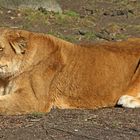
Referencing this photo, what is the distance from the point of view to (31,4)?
14.2 metres

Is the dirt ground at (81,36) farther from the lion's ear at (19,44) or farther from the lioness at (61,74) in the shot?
the lion's ear at (19,44)

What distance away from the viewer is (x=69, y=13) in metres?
14.1

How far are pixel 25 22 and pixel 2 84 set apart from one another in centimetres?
655

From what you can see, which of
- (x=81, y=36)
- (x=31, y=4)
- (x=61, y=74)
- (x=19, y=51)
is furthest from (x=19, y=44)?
(x=31, y=4)

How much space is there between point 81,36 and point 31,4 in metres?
2.86

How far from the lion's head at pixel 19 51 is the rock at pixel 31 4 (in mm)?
7645

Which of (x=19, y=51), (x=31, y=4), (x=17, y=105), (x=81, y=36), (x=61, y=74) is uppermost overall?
(x=19, y=51)

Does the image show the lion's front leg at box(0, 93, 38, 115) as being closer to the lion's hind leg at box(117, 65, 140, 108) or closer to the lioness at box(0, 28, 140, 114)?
the lioness at box(0, 28, 140, 114)

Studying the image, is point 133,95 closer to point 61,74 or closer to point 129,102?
point 129,102

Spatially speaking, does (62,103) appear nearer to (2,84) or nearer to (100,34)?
(2,84)

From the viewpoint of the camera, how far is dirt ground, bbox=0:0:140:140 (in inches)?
216

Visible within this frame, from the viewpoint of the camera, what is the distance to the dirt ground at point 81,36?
5.48 m

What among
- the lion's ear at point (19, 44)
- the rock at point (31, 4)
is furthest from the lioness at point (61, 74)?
the rock at point (31, 4)

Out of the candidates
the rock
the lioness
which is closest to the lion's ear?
the lioness
